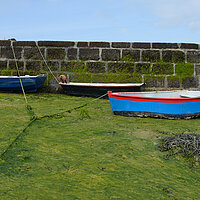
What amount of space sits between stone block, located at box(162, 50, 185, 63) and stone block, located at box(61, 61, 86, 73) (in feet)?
8.54

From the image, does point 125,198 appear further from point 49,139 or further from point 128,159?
point 49,139

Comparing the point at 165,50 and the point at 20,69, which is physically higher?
the point at 165,50

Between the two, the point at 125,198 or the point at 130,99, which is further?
the point at 130,99

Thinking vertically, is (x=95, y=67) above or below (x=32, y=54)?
below

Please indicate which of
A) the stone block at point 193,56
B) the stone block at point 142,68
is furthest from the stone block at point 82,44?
the stone block at point 193,56

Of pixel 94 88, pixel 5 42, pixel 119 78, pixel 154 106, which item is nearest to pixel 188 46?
pixel 119 78

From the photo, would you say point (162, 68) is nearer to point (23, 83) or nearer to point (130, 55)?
point (130, 55)

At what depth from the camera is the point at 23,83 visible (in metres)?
8.24

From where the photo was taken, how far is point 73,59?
878 cm

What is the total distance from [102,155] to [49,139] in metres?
0.88

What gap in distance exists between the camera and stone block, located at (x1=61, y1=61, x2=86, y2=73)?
8766mm

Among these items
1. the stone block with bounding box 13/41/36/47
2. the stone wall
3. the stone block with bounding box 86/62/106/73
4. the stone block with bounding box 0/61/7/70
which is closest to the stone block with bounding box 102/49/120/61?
the stone wall

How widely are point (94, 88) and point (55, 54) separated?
6.42 feet

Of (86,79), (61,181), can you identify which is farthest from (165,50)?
(61,181)
